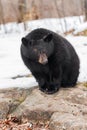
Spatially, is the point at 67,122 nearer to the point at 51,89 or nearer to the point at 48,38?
the point at 51,89

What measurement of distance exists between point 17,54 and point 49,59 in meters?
3.91

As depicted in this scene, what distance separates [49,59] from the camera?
626 cm

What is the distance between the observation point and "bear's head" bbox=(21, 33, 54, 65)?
5.96 m

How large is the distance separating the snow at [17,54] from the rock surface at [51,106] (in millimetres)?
393

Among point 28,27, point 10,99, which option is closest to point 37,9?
point 28,27

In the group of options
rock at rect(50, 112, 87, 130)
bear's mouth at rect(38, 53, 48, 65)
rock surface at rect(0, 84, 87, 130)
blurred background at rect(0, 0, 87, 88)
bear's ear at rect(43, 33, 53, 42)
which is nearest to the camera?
rock at rect(50, 112, 87, 130)

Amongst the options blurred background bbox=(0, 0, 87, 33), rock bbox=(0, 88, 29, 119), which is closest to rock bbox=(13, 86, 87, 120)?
rock bbox=(0, 88, 29, 119)

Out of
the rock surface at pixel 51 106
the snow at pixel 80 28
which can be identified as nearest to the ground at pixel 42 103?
the rock surface at pixel 51 106

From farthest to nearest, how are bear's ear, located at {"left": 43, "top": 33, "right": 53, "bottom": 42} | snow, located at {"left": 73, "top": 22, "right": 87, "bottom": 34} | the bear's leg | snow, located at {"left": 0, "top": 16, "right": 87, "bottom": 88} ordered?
snow, located at {"left": 73, "top": 22, "right": 87, "bottom": 34}, snow, located at {"left": 0, "top": 16, "right": 87, "bottom": 88}, the bear's leg, bear's ear, located at {"left": 43, "top": 33, "right": 53, "bottom": 42}

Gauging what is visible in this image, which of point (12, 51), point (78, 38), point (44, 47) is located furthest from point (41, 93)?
point (78, 38)

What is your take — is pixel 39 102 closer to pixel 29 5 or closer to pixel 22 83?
pixel 22 83

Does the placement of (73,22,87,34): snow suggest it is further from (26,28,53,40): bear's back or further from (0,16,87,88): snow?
(26,28,53,40): bear's back

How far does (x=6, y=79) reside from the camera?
24.8ft

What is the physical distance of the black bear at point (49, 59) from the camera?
237 inches
